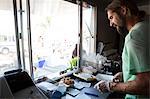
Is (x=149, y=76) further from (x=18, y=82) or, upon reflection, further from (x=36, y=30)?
(x=36, y=30)

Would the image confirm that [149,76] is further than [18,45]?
No

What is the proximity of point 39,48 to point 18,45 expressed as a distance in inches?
14.2

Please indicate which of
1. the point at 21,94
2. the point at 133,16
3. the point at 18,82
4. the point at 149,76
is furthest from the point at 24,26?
the point at 149,76

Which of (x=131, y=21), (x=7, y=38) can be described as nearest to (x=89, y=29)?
(x=7, y=38)

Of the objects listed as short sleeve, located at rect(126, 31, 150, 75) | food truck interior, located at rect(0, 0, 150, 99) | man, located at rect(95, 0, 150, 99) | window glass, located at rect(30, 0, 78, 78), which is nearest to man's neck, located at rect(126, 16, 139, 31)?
man, located at rect(95, 0, 150, 99)

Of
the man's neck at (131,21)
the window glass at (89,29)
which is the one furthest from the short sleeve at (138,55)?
the window glass at (89,29)

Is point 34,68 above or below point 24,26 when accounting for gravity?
below

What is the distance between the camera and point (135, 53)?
3.11 ft

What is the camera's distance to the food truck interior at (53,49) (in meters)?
1.43

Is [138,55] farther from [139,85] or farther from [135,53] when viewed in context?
[139,85]

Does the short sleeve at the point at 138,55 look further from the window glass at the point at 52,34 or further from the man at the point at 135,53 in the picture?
the window glass at the point at 52,34

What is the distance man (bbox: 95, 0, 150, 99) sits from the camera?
3.04 feet

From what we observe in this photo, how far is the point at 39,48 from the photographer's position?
1.85 m

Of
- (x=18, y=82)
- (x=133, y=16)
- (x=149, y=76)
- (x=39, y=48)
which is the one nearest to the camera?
(x=149, y=76)
